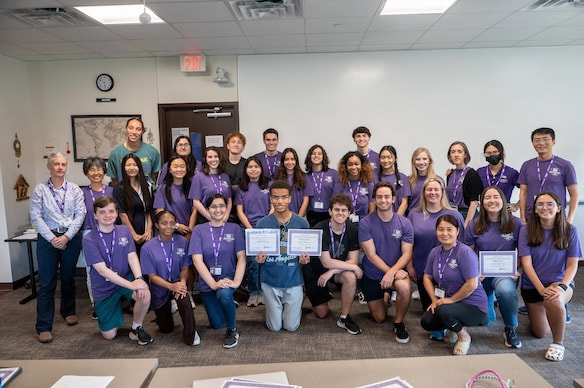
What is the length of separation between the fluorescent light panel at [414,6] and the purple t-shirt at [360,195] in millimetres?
1656

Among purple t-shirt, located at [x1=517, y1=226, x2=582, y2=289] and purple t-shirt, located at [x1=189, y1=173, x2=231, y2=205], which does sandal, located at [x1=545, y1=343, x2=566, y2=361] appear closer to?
purple t-shirt, located at [x1=517, y1=226, x2=582, y2=289]

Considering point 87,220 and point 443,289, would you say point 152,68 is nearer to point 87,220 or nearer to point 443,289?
point 87,220

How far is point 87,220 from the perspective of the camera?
3.66m

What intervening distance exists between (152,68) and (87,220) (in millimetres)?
2587

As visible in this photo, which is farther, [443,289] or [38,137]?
[38,137]

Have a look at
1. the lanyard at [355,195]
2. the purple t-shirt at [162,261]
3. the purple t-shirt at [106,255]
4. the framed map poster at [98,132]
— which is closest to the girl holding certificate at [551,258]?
the lanyard at [355,195]

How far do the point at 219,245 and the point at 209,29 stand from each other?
229 centimetres

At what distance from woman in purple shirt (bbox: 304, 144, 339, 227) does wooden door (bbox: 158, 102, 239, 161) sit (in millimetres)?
1663

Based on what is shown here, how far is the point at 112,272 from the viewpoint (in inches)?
127

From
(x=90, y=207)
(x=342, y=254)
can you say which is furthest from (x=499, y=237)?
(x=90, y=207)

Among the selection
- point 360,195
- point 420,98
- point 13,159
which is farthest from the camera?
point 420,98

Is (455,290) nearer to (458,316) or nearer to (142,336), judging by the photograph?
(458,316)

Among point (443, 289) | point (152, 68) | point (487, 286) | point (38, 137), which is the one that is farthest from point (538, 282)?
point (38, 137)

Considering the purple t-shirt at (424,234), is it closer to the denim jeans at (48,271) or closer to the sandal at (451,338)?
the sandal at (451,338)
